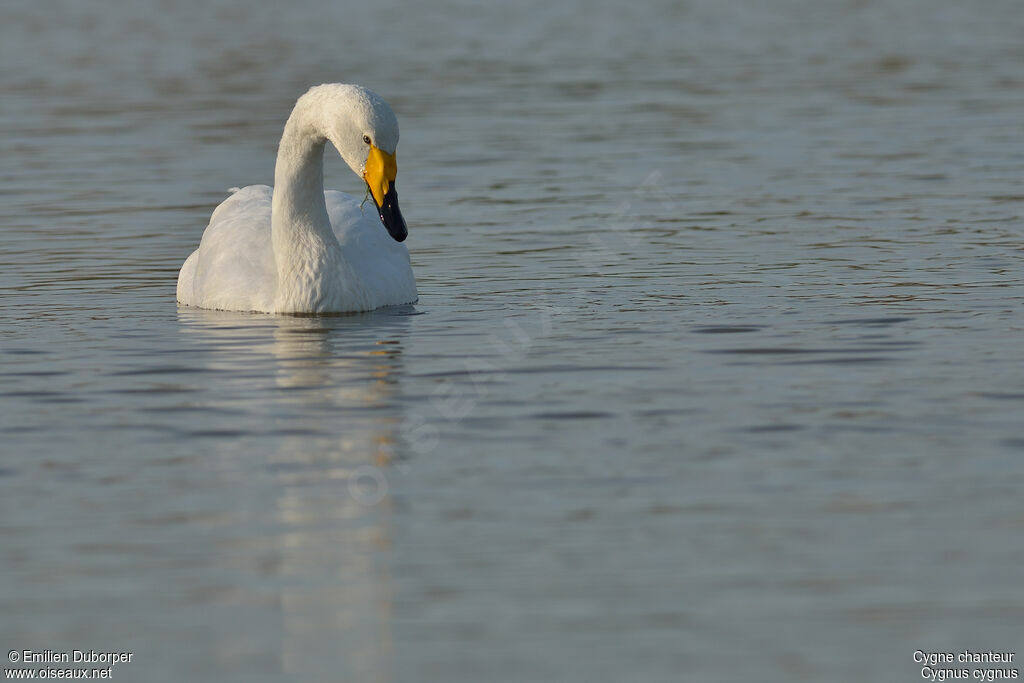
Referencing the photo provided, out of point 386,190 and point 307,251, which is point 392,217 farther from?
point 307,251

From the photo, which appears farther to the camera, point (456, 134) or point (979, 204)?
point (456, 134)

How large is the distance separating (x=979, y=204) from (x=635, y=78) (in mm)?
12310

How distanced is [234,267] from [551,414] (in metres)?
4.81

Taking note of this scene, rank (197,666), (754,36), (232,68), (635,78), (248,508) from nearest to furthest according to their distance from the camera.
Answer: (197,666) < (248,508) < (635,78) < (232,68) < (754,36)

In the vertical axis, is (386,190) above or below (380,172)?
below

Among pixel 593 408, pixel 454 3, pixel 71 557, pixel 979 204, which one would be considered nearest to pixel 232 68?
pixel 454 3

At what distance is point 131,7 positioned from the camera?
45.8 meters

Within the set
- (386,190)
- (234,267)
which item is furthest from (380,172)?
(234,267)

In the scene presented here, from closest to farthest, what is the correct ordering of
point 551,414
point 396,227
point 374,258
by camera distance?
point 551,414 < point 396,227 < point 374,258

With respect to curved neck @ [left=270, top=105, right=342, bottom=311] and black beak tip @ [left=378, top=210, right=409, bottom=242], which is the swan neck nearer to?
curved neck @ [left=270, top=105, right=342, bottom=311]

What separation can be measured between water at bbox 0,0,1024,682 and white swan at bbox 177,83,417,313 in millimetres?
345

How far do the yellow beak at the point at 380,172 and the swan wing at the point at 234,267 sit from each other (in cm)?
163

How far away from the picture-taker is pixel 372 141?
42.2ft

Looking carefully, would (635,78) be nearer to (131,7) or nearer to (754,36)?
(754,36)
